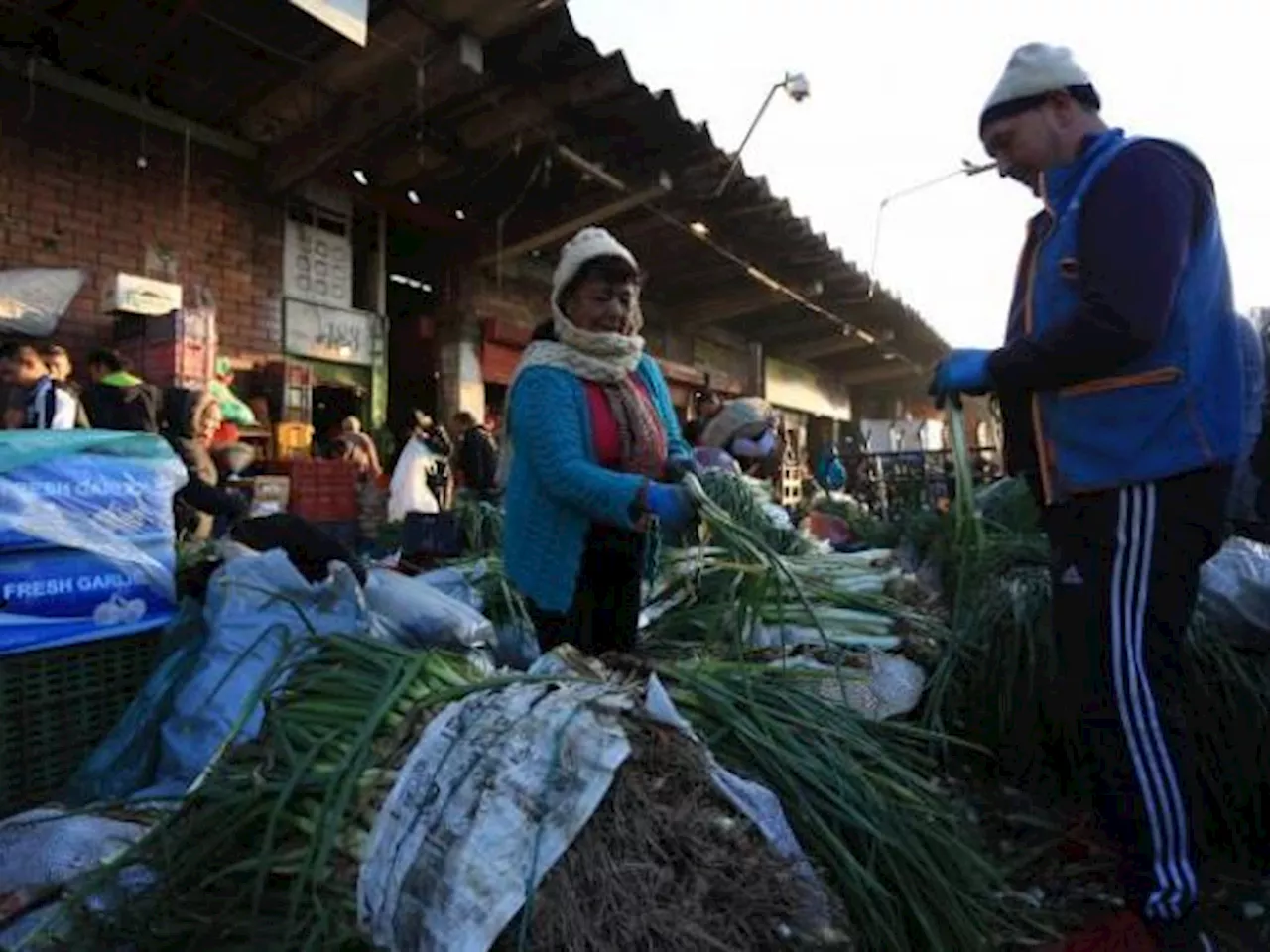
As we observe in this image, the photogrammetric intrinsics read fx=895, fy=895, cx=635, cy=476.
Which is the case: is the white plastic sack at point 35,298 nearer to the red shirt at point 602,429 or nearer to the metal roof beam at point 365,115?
the metal roof beam at point 365,115

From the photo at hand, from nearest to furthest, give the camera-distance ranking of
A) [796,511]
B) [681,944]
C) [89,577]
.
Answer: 1. [681,944]
2. [89,577]
3. [796,511]

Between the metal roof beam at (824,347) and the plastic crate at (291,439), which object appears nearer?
the plastic crate at (291,439)

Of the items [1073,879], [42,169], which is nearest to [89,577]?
[1073,879]

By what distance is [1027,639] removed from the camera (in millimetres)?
2400

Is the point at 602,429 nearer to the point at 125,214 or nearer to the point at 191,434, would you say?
the point at 191,434

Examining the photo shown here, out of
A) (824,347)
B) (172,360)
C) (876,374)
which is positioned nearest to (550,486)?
(172,360)

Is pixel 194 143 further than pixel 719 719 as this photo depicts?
Yes

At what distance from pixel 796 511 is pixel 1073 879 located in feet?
17.3

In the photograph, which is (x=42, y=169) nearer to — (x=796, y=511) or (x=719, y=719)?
(x=796, y=511)

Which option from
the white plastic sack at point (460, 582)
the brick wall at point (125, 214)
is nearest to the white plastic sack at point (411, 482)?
the brick wall at point (125, 214)

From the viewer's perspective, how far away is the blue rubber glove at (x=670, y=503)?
1.97m

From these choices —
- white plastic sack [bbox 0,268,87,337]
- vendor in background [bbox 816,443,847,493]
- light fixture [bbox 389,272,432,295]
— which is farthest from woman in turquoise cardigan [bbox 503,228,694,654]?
vendor in background [bbox 816,443,847,493]

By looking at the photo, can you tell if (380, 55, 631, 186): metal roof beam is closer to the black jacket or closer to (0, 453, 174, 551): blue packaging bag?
the black jacket

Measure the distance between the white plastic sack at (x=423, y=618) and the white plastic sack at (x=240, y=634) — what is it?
0.09m
